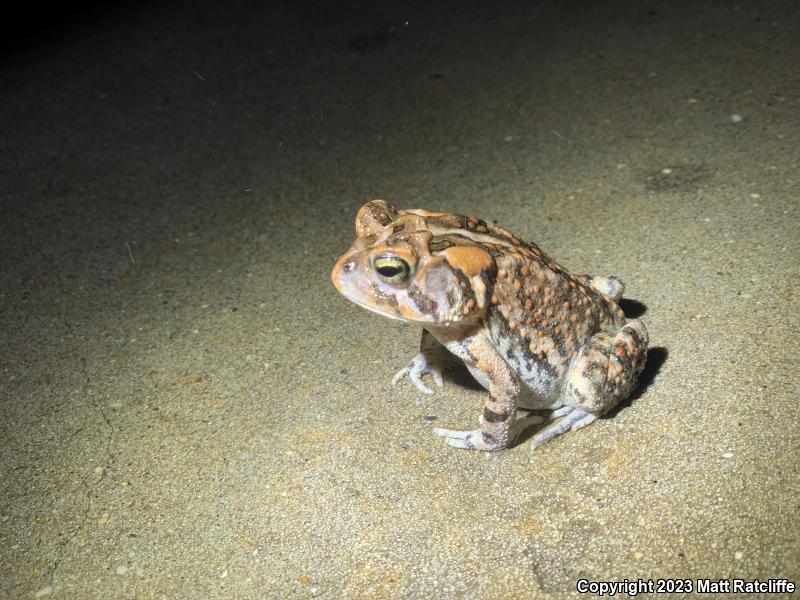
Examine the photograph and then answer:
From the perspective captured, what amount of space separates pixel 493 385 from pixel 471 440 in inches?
11.4

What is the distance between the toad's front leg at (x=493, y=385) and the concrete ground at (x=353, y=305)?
158 mm

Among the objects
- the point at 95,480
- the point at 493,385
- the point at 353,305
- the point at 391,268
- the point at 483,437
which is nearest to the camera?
the point at 391,268

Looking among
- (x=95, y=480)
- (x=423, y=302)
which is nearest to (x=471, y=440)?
(x=423, y=302)

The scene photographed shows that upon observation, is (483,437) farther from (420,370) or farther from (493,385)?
(420,370)

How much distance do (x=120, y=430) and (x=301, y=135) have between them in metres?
2.52

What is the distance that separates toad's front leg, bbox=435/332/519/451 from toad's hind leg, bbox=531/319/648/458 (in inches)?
7.8

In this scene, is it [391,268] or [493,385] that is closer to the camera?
[391,268]

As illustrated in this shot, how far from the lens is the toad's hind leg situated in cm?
294

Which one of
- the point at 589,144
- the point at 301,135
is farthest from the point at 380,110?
the point at 589,144

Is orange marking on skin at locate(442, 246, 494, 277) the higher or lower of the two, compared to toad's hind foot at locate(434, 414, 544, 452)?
higher

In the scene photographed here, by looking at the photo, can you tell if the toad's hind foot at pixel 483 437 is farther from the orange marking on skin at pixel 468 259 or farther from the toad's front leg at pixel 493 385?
the orange marking on skin at pixel 468 259

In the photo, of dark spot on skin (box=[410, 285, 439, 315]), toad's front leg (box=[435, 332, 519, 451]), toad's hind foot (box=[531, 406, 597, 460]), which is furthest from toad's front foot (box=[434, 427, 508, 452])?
dark spot on skin (box=[410, 285, 439, 315])

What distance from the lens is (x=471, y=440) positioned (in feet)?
9.93

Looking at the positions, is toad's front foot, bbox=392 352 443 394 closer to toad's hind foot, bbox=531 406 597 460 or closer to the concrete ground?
the concrete ground
